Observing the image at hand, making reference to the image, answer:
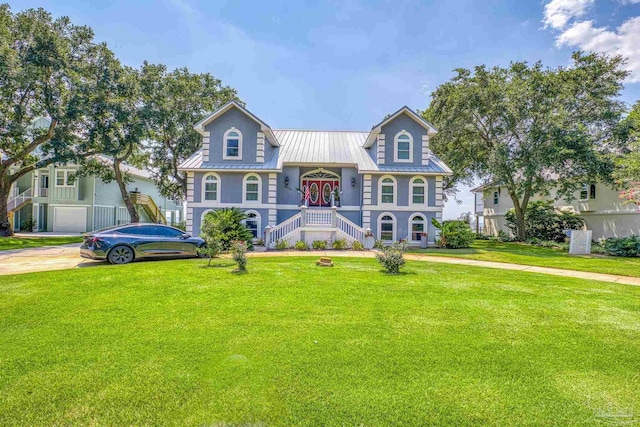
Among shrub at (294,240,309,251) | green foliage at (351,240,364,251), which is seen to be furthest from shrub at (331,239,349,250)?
shrub at (294,240,309,251)

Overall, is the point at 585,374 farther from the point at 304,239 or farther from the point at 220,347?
the point at 304,239

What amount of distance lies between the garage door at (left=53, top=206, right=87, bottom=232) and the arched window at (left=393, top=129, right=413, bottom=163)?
27.6m

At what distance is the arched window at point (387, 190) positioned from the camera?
18547 millimetres

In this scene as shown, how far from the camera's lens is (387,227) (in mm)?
18672

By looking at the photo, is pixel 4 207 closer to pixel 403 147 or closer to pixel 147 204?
pixel 147 204

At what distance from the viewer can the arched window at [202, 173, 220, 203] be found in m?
18.4

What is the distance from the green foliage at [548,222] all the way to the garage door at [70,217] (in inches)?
1469

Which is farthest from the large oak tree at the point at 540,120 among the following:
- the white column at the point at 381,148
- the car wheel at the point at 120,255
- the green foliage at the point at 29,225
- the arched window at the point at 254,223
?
the green foliage at the point at 29,225

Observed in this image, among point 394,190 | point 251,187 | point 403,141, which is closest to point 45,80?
point 251,187

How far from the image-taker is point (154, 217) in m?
35.1

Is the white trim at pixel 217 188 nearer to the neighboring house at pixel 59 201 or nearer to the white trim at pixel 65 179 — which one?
the neighboring house at pixel 59 201

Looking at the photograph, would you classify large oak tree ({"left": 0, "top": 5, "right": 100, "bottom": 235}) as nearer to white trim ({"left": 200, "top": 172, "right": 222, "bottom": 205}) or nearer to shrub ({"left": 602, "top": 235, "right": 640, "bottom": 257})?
white trim ({"left": 200, "top": 172, "right": 222, "bottom": 205})

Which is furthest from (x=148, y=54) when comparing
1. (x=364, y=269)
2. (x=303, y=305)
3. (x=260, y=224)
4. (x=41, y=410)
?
(x=41, y=410)

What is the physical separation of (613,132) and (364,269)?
63.8 ft
